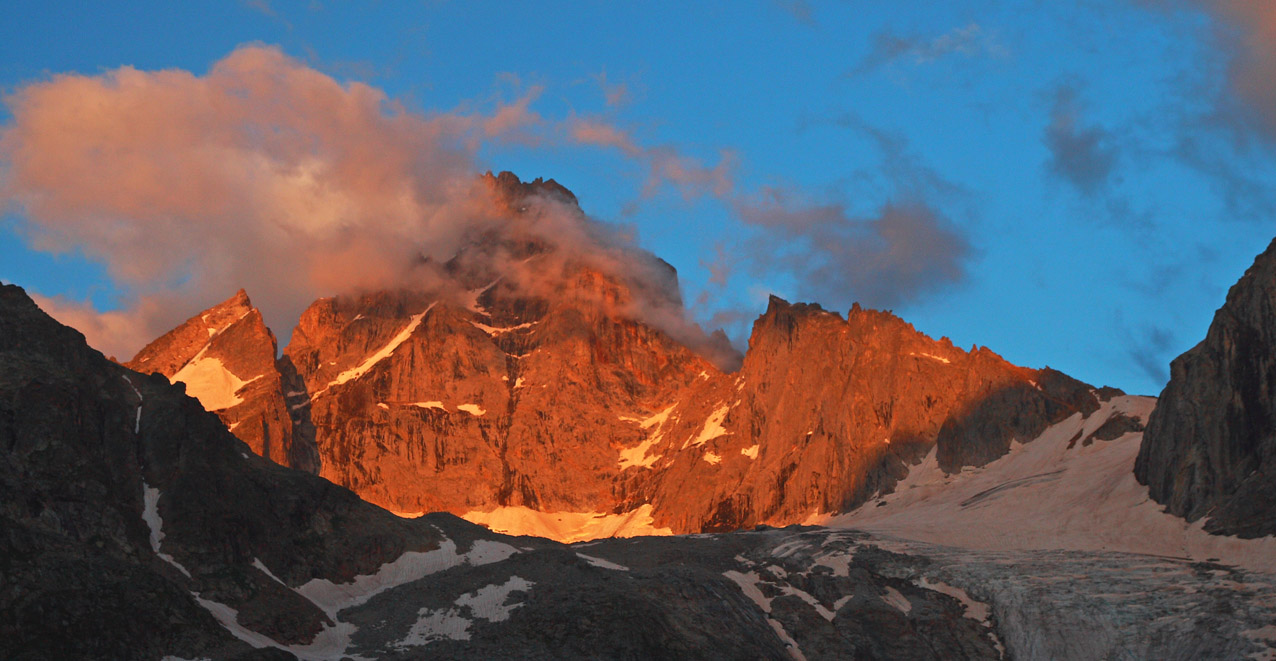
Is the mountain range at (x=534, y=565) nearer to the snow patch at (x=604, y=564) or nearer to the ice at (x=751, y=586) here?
the ice at (x=751, y=586)

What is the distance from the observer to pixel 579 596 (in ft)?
328

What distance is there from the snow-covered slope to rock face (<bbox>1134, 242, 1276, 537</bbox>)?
11.8ft

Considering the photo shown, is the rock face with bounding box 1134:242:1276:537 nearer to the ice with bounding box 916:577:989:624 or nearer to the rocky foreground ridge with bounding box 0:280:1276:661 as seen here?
the rocky foreground ridge with bounding box 0:280:1276:661

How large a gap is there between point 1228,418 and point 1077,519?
73.1 feet

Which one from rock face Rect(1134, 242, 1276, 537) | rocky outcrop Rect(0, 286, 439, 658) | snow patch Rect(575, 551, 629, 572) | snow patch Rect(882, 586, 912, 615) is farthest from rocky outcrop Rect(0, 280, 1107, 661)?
rock face Rect(1134, 242, 1276, 537)

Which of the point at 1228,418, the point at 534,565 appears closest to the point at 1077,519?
the point at 1228,418

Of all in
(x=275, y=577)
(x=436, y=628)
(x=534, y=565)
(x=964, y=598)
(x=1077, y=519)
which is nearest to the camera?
(x=436, y=628)

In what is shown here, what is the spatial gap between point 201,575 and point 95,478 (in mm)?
10987

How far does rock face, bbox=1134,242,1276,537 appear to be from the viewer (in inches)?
5192

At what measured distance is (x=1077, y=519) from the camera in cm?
15050

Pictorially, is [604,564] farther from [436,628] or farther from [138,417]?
[138,417]

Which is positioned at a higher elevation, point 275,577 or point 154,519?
point 154,519

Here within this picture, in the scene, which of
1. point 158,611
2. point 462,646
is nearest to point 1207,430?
point 462,646

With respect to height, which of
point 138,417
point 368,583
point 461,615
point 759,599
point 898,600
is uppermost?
point 138,417
